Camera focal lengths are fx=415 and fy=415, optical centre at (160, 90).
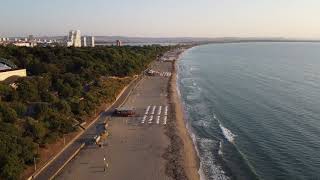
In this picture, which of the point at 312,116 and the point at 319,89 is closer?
the point at 312,116

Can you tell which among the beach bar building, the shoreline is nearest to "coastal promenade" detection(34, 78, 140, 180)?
the beach bar building

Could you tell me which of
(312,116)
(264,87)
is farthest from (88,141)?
(264,87)

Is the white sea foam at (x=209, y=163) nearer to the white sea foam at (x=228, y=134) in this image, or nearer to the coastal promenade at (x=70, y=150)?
the white sea foam at (x=228, y=134)

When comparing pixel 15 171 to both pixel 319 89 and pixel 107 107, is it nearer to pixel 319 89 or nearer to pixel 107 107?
pixel 107 107

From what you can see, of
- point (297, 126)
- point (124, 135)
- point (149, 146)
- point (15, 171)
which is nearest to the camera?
point (15, 171)

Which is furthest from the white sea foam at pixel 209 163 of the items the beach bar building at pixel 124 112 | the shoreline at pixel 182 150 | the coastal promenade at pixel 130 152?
the beach bar building at pixel 124 112
